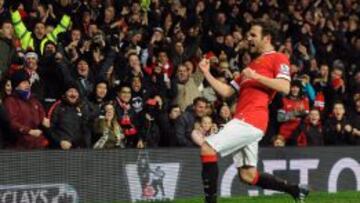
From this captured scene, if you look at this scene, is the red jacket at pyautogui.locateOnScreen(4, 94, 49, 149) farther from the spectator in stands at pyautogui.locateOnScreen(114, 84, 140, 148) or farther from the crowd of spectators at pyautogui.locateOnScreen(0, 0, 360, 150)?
the spectator in stands at pyautogui.locateOnScreen(114, 84, 140, 148)

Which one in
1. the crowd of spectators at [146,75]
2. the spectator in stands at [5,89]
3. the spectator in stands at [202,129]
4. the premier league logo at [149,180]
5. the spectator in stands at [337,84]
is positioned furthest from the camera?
the spectator in stands at [337,84]

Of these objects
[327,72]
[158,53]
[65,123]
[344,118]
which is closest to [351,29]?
[327,72]

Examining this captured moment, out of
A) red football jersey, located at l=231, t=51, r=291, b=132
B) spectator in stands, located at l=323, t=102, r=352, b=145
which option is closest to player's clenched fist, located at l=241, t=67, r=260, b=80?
red football jersey, located at l=231, t=51, r=291, b=132

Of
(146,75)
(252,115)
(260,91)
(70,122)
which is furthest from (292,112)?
(252,115)

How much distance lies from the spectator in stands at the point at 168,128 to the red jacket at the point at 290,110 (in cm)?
229

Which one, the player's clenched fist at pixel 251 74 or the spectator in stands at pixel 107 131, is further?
the spectator in stands at pixel 107 131

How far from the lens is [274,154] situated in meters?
14.4

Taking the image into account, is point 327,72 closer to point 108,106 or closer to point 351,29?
point 351,29

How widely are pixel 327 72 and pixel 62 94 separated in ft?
22.6

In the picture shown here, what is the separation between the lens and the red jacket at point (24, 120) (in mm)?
12195

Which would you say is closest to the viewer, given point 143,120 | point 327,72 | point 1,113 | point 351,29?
point 1,113

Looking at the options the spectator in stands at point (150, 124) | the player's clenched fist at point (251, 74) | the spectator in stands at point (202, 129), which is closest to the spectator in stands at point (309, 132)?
the spectator in stands at point (202, 129)

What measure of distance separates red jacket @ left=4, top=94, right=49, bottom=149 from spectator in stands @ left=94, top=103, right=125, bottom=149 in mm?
960

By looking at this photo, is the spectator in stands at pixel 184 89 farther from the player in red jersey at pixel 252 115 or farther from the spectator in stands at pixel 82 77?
the player in red jersey at pixel 252 115
